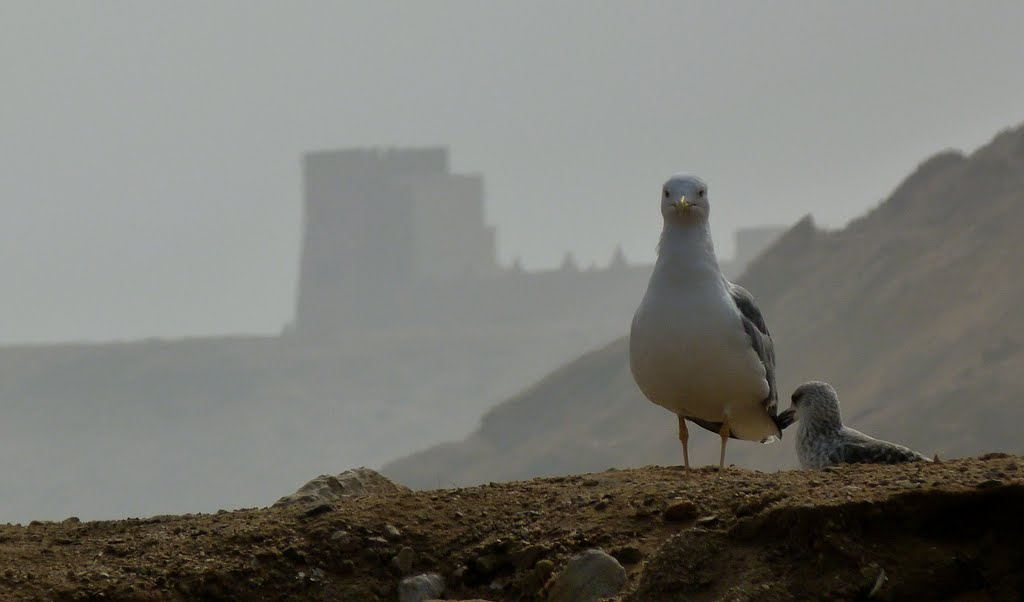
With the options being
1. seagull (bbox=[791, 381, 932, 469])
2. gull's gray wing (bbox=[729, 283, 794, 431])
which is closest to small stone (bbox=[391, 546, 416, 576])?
gull's gray wing (bbox=[729, 283, 794, 431])

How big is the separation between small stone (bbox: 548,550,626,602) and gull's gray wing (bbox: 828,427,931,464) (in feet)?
10.8

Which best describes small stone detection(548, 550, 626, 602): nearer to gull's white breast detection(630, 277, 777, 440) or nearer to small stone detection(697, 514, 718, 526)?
small stone detection(697, 514, 718, 526)

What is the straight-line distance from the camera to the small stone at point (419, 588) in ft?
25.0

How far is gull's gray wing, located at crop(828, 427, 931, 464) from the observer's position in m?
10.1

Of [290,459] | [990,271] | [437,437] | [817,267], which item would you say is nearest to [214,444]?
[290,459]

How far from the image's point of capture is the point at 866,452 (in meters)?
10.5

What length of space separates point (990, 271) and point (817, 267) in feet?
32.8

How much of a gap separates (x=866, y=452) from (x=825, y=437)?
649 millimetres

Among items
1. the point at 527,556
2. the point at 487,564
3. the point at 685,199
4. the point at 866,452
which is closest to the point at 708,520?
the point at 527,556

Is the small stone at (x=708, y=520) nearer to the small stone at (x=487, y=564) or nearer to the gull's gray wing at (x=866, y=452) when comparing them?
the small stone at (x=487, y=564)

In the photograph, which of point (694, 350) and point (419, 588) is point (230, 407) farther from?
point (419, 588)

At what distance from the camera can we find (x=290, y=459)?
442 feet

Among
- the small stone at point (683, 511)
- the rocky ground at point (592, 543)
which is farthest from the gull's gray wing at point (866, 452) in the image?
the small stone at point (683, 511)

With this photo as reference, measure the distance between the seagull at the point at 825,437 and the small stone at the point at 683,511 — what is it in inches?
114
